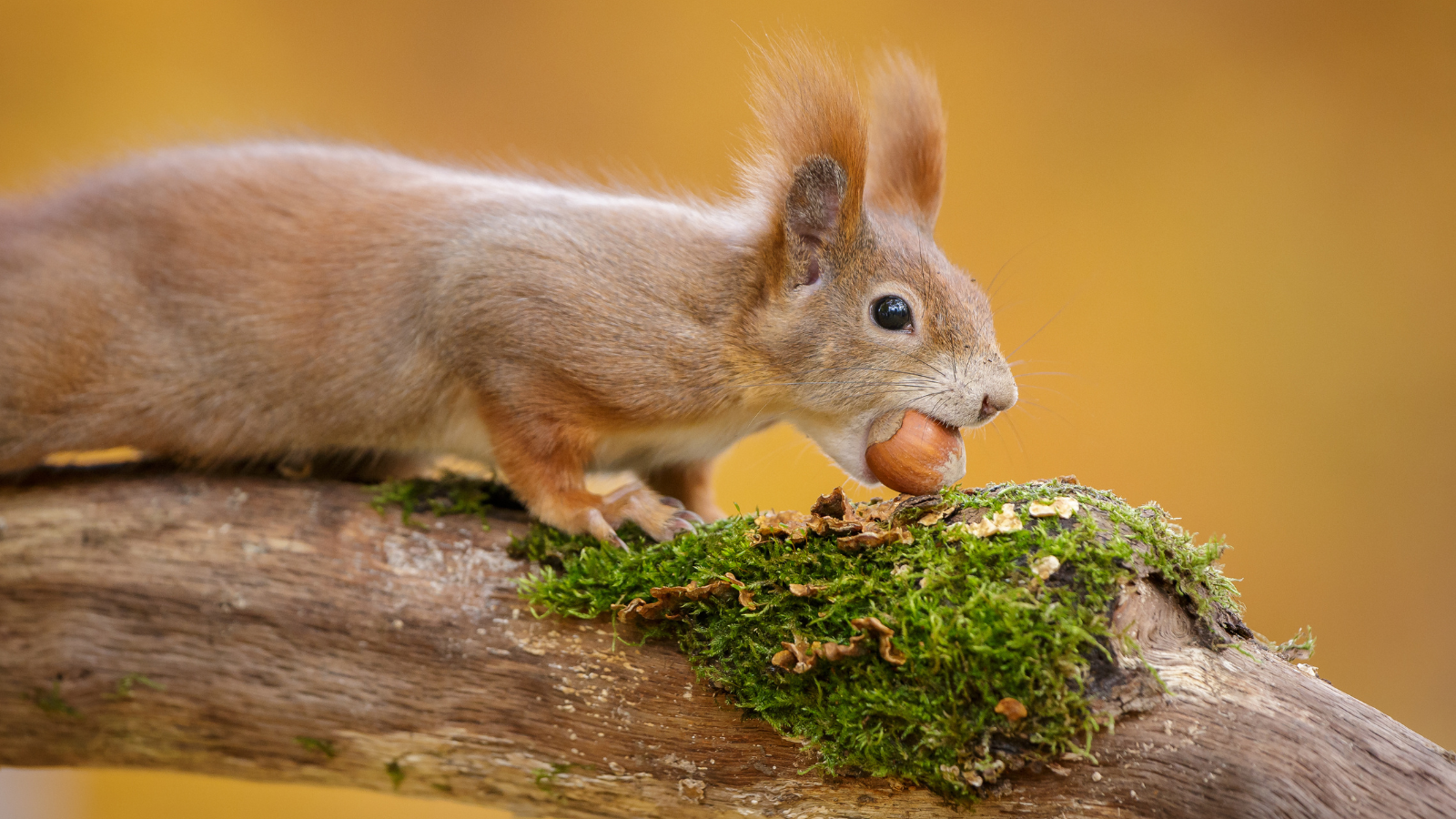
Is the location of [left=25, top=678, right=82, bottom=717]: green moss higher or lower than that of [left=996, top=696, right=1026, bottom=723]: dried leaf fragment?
lower

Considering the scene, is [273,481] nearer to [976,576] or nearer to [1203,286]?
[976,576]

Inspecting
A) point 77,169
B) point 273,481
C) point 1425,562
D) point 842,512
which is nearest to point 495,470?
point 273,481

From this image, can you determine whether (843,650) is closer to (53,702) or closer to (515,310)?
(515,310)

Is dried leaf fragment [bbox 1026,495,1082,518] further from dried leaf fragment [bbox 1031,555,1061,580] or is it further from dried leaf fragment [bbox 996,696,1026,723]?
dried leaf fragment [bbox 996,696,1026,723]

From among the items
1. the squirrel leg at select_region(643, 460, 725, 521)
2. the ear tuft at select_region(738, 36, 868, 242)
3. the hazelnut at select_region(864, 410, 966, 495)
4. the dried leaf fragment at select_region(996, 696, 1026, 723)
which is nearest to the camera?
the dried leaf fragment at select_region(996, 696, 1026, 723)

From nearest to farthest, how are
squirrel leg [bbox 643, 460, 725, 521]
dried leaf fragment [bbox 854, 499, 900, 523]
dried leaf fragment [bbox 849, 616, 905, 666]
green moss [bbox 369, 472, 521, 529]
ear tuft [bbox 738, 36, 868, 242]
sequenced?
dried leaf fragment [bbox 849, 616, 905, 666], dried leaf fragment [bbox 854, 499, 900, 523], ear tuft [bbox 738, 36, 868, 242], green moss [bbox 369, 472, 521, 529], squirrel leg [bbox 643, 460, 725, 521]

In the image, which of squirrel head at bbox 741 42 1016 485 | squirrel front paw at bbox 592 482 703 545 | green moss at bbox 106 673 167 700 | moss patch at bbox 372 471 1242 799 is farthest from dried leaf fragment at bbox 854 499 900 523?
green moss at bbox 106 673 167 700

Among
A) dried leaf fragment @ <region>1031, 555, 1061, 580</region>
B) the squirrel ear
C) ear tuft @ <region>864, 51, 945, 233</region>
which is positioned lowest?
dried leaf fragment @ <region>1031, 555, 1061, 580</region>

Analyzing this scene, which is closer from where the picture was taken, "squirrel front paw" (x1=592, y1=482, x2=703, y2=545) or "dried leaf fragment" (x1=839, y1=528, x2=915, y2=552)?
"dried leaf fragment" (x1=839, y1=528, x2=915, y2=552)
